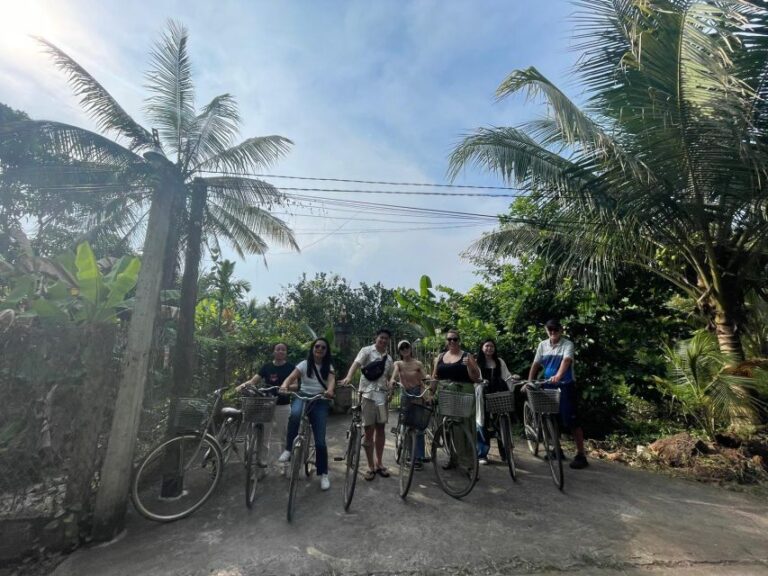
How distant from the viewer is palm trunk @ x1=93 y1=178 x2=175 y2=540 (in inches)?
140

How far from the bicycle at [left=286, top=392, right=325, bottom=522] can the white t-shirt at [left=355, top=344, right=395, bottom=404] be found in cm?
51

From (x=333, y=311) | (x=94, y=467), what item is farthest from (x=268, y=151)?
(x=333, y=311)

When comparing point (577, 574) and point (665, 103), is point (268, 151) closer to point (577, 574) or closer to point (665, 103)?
point (665, 103)

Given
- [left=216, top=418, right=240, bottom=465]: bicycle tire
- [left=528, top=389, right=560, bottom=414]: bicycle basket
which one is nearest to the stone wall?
[left=216, top=418, right=240, bottom=465]: bicycle tire

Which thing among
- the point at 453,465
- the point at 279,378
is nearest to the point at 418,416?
the point at 453,465

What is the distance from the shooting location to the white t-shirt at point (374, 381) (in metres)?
4.30

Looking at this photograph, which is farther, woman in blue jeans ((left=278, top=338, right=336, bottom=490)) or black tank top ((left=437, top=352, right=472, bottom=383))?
black tank top ((left=437, top=352, right=472, bottom=383))

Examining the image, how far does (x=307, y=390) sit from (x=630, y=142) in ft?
19.2

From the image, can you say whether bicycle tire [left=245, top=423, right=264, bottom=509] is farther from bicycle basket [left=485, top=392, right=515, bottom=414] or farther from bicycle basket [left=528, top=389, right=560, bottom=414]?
bicycle basket [left=528, top=389, right=560, bottom=414]

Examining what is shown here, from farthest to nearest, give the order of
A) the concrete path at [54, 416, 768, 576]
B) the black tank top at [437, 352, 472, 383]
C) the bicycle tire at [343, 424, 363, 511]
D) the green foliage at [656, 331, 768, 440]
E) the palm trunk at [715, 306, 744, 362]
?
the palm trunk at [715, 306, 744, 362] < the green foliage at [656, 331, 768, 440] < the black tank top at [437, 352, 472, 383] < the bicycle tire at [343, 424, 363, 511] < the concrete path at [54, 416, 768, 576]

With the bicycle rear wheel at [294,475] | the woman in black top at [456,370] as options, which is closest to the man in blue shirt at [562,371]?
the woman in black top at [456,370]

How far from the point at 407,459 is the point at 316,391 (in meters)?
1.26

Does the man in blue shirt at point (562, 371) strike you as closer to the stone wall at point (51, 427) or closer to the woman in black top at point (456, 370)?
the woman in black top at point (456, 370)

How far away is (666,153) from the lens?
5492 millimetres
